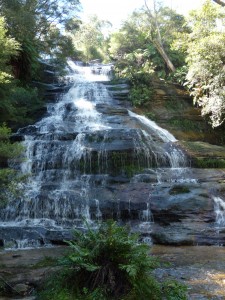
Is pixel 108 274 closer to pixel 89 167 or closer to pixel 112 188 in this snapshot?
pixel 112 188

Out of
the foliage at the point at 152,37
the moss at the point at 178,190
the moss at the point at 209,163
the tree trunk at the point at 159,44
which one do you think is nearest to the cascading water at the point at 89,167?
the moss at the point at 209,163

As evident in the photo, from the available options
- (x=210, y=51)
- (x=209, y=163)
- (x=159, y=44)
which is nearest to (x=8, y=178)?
(x=209, y=163)

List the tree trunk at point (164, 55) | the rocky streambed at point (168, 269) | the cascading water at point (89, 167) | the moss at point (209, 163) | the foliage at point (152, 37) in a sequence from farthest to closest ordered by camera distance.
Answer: the foliage at point (152, 37), the tree trunk at point (164, 55), the moss at point (209, 163), the cascading water at point (89, 167), the rocky streambed at point (168, 269)

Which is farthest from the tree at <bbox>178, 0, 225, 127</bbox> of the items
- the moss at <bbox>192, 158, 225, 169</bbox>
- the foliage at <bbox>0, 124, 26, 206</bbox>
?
the foliage at <bbox>0, 124, 26, 206</bbox>

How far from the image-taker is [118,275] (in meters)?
4.26

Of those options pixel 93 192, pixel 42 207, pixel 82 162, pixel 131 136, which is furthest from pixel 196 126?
pixel 42 207

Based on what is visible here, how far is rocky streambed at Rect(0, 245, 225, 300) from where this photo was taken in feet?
16.0

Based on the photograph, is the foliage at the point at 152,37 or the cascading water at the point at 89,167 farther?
the foliage at the point at 152,37

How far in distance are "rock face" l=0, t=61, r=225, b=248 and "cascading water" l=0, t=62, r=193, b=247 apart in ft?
0.10

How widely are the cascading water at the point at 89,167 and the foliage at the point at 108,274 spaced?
3.93 m

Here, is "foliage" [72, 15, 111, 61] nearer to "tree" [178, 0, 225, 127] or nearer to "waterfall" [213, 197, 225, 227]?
"tree" [178, 0, 225, 127]

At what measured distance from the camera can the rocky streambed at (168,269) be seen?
16.0ft

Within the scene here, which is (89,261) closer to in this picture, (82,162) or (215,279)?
(215,279)

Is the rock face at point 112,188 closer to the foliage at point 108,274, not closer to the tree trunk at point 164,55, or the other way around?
the foliage at point 108,274
